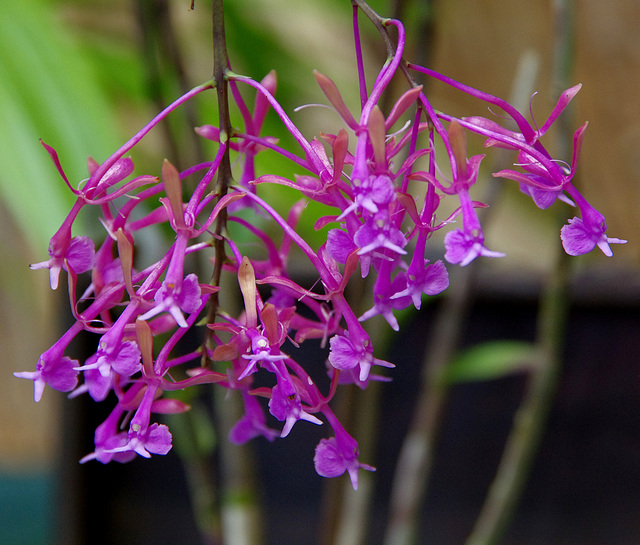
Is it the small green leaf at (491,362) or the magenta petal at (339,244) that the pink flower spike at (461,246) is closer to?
the magenta petal at (339,244)

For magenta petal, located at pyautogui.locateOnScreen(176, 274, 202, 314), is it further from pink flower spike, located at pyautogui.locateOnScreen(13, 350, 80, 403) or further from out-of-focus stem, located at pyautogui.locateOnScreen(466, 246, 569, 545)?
out-of-focus stem, located at pyautogui.locateOnScreen(466, 246, 569, 545)

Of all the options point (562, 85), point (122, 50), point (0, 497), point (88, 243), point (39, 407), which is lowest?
point (0, 497)

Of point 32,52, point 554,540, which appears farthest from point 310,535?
point 32,52

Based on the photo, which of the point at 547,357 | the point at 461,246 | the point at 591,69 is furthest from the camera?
the point at 591,69

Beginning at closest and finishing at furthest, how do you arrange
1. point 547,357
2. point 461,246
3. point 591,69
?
point 461,246 → point 547,357 → point 591,69

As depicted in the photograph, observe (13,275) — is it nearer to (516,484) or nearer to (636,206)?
(516,484)

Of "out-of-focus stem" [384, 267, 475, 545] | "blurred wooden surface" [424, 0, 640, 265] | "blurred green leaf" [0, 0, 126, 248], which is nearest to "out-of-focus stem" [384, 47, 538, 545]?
"out-of-focus stem" [384, 267, 475, 545]

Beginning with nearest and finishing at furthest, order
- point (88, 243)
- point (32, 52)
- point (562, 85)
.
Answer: point (88, 243), point (562, 85), point (32, 52)

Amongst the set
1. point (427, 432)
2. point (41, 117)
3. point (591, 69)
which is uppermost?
point (591, 69)

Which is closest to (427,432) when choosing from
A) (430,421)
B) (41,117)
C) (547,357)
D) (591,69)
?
(430,421)

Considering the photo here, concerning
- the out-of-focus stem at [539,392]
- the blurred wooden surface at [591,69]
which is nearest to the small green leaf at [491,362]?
the out-of-focus stem at [539,392]

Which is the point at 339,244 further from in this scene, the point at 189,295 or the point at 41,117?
the point at 41,117
